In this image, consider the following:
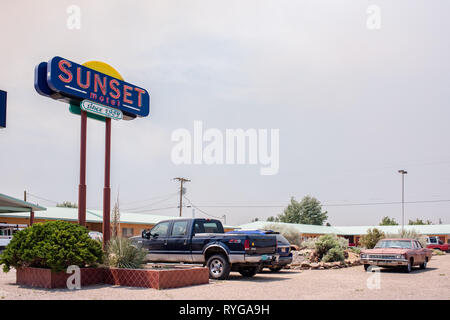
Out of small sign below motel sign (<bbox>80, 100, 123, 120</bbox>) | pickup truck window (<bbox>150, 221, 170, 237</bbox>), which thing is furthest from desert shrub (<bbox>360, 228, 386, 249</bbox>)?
small sign below motel sign (<bbox>80, 100, 123, 120</bbox>)

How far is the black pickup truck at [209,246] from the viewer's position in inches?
593

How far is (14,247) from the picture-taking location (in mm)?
13117

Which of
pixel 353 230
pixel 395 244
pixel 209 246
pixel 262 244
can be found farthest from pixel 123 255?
pixel 353 230

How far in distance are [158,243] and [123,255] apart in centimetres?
305

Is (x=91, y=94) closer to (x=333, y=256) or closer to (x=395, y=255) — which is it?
(x=395, y=255)

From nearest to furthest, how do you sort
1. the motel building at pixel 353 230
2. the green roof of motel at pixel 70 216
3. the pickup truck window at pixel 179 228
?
1. the pickup truck window at pixel 179 228
2. the green roof of motel at pixel 70 216
3. the motel building at pixel 353 230

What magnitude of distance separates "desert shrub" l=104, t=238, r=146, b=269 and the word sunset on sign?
15.6ft

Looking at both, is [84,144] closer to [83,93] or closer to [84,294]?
[83,93]

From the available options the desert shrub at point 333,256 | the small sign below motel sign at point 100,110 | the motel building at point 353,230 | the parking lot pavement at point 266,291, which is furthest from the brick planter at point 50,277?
the motel building at point 353,230

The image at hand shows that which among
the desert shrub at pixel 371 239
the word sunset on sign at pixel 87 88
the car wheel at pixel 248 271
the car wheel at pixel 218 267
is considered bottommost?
the desert shrub at pixel 371 239

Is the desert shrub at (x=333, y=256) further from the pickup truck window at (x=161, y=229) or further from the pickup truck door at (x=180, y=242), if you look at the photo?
the pickup truck window at (x=161, y=229)

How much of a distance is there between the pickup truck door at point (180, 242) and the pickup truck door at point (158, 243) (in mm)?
195

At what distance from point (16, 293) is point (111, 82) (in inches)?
297
